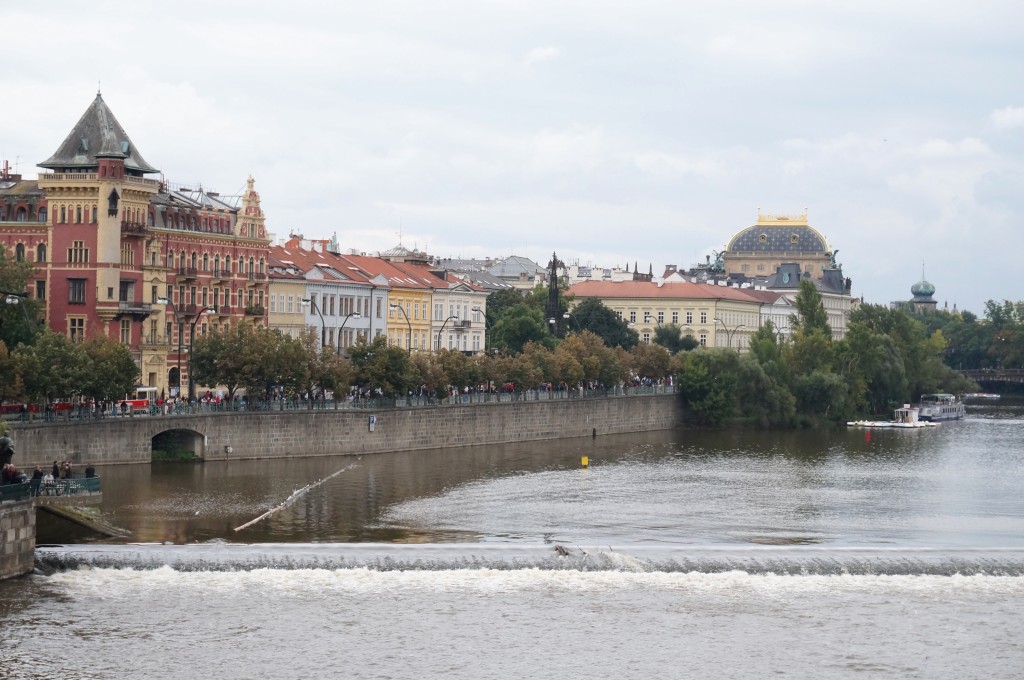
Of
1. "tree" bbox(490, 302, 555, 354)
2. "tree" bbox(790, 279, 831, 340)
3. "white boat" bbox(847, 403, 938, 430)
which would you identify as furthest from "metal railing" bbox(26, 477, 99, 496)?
"tree" bbox(790, 279, 831, 340)

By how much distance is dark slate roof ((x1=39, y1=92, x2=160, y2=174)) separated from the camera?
90625 millimetres

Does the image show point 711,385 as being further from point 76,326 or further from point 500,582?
point 500,582

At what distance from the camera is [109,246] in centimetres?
9094

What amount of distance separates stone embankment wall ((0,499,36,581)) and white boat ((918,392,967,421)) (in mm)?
100234

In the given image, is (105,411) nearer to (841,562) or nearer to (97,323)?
(97,323)

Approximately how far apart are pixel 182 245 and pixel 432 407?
51.2 feet

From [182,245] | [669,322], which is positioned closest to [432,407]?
[182,245]

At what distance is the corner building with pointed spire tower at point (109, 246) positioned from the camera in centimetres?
9062

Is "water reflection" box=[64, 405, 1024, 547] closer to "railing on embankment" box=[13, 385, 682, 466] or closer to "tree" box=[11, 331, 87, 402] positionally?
"railing on embankment" box=[13, 385, 682, 466]

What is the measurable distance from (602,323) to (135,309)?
64322 millimetres

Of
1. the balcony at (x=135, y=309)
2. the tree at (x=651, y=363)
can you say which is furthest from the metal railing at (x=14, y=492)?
the tree at (x=651, y=363)

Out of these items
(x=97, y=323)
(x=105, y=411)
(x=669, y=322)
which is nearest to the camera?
(x=105, y=411)

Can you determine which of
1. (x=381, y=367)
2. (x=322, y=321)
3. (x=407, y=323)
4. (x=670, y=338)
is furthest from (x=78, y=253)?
(x=670, y=338)

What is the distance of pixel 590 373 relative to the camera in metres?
117
